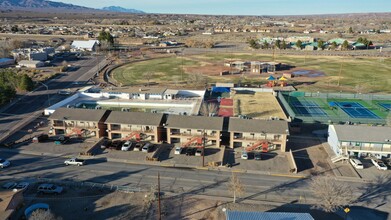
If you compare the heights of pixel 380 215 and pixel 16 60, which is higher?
pixel 16 60

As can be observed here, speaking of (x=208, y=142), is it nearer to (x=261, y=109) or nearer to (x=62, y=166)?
(x=261, y=109)

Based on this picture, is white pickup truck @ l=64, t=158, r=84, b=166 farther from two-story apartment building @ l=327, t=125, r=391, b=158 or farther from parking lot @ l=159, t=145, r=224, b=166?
two-story apartment building @ l=327, t=125, r=391, b=158

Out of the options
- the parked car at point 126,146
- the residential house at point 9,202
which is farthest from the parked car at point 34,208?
the parked car at point 126,146

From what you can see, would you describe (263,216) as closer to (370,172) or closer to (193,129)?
(193,129)

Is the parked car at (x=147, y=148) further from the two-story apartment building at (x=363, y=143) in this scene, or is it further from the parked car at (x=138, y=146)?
the two-story apartment building at (x=363, y=143)

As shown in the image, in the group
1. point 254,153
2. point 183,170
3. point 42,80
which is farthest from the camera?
point 42,80

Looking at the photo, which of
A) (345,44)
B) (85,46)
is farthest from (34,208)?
(345,44)

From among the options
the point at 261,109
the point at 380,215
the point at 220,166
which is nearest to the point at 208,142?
the point at 220,166
